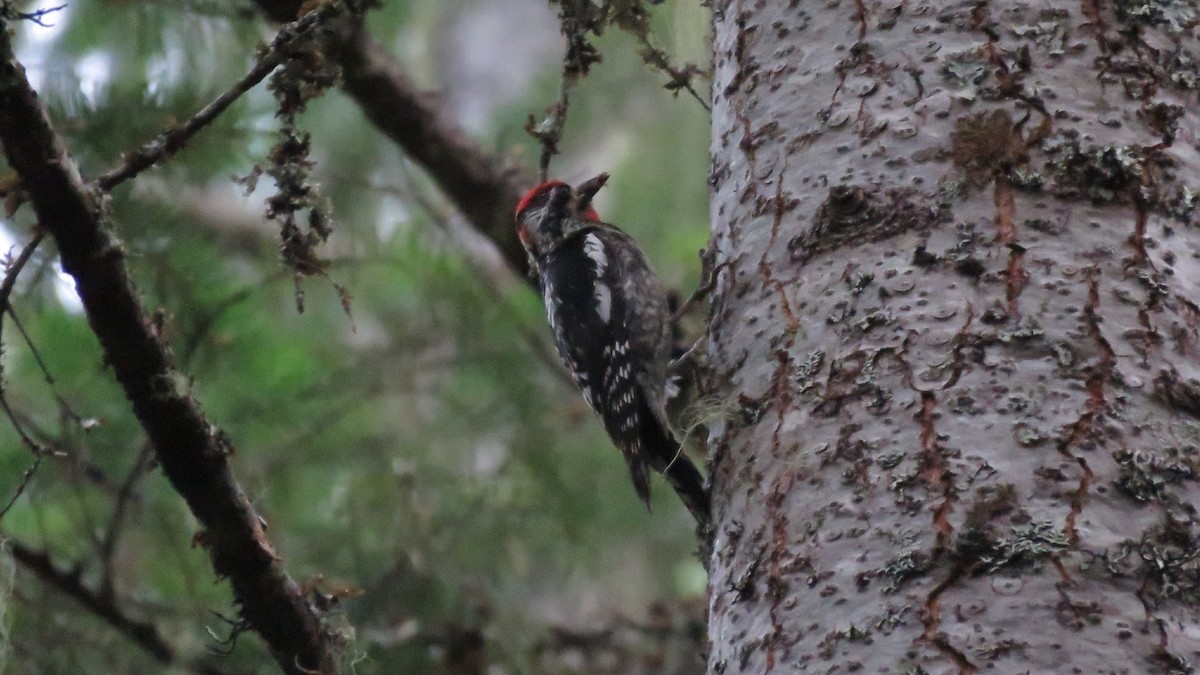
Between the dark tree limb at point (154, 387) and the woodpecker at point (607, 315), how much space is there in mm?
1199

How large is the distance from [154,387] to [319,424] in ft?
8.81

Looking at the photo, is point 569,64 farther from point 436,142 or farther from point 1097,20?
point 436,142

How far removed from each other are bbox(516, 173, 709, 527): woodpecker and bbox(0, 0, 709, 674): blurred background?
25cm

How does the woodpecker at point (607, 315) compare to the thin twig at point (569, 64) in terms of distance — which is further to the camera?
the woodpecker at point (607, 315)

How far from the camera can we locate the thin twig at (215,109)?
2.22 metres

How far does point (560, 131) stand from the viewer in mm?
3031

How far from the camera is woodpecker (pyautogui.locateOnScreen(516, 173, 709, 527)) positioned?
12.3ft

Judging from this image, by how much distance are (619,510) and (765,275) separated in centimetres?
346

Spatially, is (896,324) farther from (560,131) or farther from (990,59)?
(560,131)

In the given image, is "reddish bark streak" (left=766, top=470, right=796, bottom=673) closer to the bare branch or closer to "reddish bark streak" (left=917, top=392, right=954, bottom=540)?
"reddish bark streak" (left=917, top=392, right=954, bottom=540)

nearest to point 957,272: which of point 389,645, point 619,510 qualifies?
point 389,645

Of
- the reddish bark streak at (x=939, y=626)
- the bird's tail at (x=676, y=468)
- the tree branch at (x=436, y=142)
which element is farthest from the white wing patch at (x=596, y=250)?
the reddish bark streak at (x=939, y=626)

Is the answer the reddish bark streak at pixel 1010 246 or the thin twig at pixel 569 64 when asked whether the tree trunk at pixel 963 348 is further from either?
the thin twig at pixel 569 64

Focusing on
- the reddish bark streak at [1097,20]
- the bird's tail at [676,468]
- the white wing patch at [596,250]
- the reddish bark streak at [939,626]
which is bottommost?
the reddish bark streak at [939,626]
